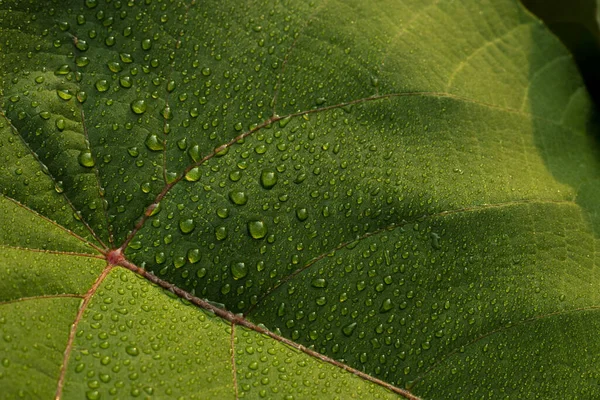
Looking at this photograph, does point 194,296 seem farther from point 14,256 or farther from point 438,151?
point 438,151

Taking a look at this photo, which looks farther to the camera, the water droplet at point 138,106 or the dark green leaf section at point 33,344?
the water droplet at point 138,106

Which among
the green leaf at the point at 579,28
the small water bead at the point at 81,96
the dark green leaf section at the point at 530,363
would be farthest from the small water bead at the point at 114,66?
the green leaf at the point at 579,28

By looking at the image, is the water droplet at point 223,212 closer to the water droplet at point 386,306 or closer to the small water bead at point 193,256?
the small water bead at point 193,256

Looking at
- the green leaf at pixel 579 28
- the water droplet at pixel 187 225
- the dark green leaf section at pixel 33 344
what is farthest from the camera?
the green leaf at pixel 579 28

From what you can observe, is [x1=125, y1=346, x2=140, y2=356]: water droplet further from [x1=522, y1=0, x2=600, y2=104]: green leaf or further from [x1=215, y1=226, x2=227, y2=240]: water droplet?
[x1=522, y1=0, x2=600, y2=104]: green leaf

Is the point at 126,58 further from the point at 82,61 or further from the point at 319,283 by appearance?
the point at 319,283

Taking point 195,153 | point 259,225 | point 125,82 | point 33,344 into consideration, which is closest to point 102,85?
point 125,82

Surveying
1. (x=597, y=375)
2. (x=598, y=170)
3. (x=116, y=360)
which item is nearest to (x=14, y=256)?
(x=116, y=360)

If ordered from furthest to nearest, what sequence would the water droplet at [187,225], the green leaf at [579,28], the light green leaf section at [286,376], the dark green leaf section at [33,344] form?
the green leaf at [579,28] → the water droplet at [187,225] → the light green leaf section at [286,376] → the dark green leaf section at [33,344]
